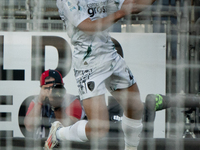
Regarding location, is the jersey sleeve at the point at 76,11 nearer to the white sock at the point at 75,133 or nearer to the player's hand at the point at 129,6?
the player's hand at the point at 129,6

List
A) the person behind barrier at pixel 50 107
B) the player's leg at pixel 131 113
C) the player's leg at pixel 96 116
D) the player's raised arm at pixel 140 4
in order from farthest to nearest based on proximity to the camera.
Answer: the person behind barrier at pixel 50 107 < the player's leg at pixel 131 113 < the player's leg at pixel 96 116 < the player's raised arm at pixel 140 4

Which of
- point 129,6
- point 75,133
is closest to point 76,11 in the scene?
point 129,6

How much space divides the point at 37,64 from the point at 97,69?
0.66 meters

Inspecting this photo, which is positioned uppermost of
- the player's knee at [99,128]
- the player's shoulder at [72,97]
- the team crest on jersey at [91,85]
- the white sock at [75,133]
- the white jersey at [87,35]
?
the white jersey at [87,35]

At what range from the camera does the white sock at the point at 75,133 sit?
117 centimetres

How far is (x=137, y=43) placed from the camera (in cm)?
169

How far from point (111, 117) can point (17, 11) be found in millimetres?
792

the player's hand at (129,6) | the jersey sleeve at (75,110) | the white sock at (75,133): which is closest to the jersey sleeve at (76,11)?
the player's hand at (129,6)

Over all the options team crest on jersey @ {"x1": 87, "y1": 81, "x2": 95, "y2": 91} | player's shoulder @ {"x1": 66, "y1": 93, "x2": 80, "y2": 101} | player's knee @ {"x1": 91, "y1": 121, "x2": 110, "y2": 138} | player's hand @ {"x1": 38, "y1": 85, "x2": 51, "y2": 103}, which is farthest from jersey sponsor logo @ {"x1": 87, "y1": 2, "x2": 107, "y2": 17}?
player's shoulder @ {"x1": 66, "y1": 93, "x2": 80, "y2": 101}

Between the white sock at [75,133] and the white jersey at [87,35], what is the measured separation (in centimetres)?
25

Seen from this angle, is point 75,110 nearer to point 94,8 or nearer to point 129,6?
point 94,8

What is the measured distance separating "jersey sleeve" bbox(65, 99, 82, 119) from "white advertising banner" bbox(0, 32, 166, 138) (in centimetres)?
13

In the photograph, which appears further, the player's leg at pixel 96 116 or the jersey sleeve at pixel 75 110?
the jersey sleeve at pixel 75 110

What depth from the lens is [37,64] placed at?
167 centimetres
